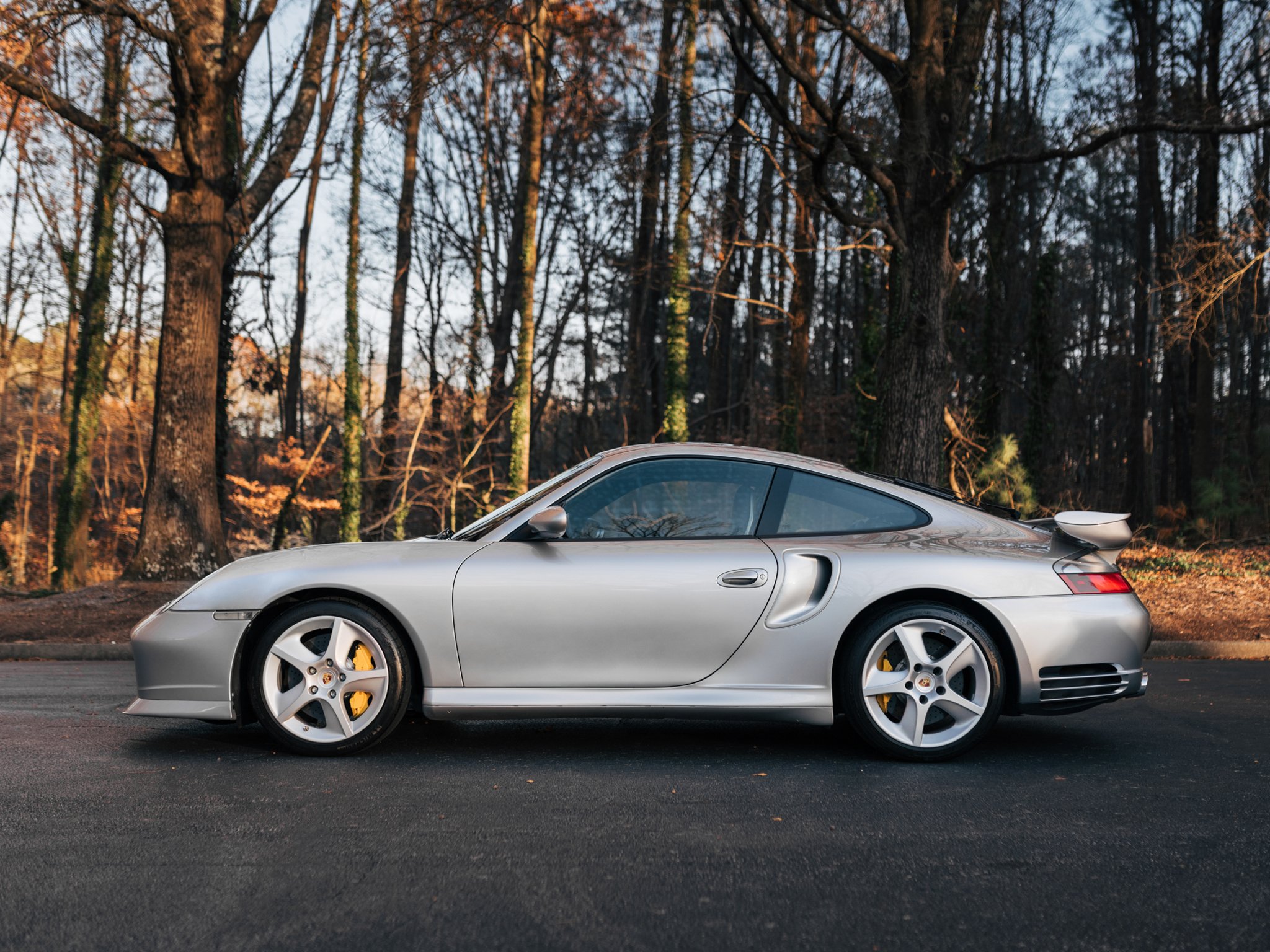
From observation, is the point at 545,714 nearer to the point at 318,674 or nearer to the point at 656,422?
the point at 318,674

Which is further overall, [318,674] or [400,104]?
[400,104]

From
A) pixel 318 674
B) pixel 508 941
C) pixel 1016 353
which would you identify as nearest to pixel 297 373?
pixel 1016 353

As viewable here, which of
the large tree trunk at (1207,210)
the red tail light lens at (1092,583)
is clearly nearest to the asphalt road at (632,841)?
the red tail light lens at (1092,583)

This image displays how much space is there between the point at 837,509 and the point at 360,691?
7.53 ft

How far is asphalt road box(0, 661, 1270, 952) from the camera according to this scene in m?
2.83

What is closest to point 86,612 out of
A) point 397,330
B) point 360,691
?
point 360,691

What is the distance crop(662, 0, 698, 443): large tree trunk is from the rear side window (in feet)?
40.3

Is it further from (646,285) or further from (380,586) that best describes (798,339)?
(380,586)

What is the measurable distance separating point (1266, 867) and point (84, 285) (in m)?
27.2

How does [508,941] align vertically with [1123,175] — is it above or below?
below

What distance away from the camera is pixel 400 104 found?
38.2 feet

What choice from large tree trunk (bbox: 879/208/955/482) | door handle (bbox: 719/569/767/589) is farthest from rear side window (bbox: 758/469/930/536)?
large tree trunk (bbox: 879/208/955/482)

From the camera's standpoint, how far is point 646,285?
2320cm

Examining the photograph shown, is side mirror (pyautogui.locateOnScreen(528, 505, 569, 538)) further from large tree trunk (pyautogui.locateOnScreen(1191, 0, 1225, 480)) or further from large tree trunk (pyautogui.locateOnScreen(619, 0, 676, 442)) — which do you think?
large tree trunk (pyautogui.locateOnScreen(1191, 0, 1225, 480))
